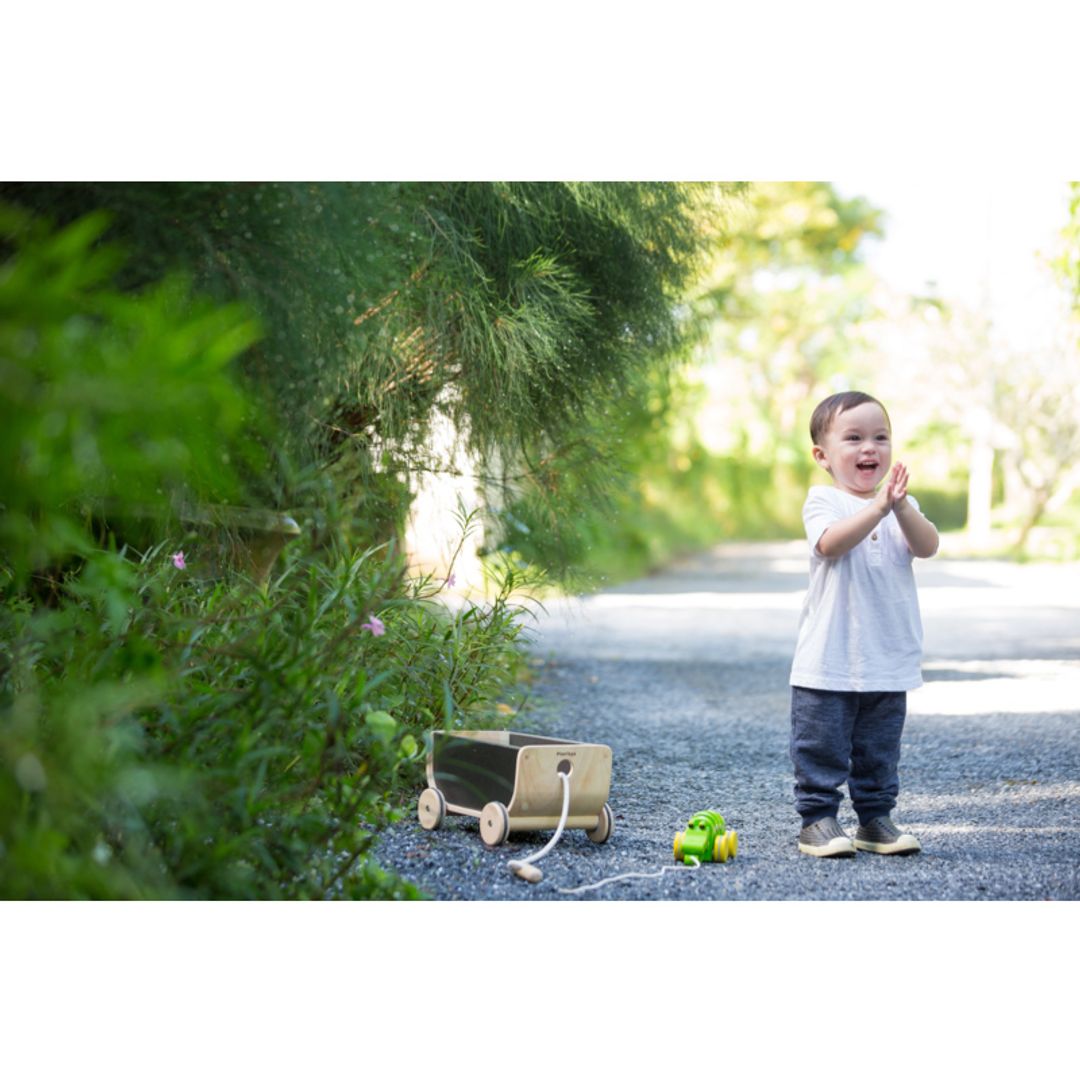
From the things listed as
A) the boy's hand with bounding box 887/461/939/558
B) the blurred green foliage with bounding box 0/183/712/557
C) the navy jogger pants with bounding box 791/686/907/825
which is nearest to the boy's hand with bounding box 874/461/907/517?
the boy's hand with bounding box 887/461/939/558

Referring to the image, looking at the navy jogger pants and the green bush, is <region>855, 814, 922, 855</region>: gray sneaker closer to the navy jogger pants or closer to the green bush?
the navy jogger pants

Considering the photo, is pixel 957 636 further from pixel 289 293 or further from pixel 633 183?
pixel 289 293

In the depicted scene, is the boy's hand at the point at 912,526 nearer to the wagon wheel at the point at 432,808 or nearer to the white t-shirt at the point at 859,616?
the white t-shirt at the point at 859,616

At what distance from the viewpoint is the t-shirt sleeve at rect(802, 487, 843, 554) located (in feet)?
9.65

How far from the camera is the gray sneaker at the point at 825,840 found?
9.36 ft

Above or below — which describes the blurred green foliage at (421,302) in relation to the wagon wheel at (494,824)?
above

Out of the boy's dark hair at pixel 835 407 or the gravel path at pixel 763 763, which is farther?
the boy's dark hair at pixel 835 407

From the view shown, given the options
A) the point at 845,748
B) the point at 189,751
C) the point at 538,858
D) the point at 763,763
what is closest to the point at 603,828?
the point at 538,858

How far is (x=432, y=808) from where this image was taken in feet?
10.00

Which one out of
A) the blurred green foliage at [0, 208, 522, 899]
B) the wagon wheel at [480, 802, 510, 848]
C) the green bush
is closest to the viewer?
the blurred green foliage at [0, 208, 522, 899]

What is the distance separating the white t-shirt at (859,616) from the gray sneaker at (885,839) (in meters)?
0.33

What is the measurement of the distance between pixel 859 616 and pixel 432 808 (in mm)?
1093

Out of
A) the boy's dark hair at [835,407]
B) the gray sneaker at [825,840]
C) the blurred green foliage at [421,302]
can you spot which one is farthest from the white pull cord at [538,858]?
the boy's dark hair at [835,407]

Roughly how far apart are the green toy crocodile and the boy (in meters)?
0.22
